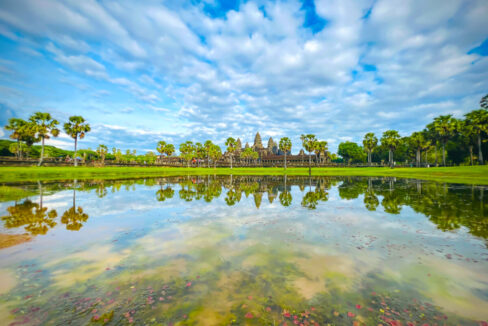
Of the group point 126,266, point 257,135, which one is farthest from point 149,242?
point 257,135

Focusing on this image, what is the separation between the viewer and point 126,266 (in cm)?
498

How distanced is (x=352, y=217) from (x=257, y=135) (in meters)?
153

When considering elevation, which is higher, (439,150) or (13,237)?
(439,150)

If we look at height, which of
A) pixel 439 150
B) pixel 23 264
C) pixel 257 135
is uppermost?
pixel 257 135

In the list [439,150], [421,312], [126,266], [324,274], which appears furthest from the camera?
[439,150]

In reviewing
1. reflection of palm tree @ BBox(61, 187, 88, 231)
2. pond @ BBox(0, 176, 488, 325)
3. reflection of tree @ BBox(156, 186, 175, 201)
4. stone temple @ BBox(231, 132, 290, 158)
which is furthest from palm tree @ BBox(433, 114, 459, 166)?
stone temple @ BBox(231, 132, 290, 158)

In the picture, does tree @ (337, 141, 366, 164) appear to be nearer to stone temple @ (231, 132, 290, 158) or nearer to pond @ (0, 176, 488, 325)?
stone temple @ (231, 132, 290, 158)

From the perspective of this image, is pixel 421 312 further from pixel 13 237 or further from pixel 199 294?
pixel 13 237

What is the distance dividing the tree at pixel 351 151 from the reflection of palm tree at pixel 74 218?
12755 cm

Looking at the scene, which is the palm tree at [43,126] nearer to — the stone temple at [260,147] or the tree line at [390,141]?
the tree line at [390,141]

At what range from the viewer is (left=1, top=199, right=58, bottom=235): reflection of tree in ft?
25.9

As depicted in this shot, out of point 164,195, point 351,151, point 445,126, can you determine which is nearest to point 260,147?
point 351,151

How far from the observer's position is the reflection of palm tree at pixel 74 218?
8.11 metres

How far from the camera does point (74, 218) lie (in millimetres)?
9219
